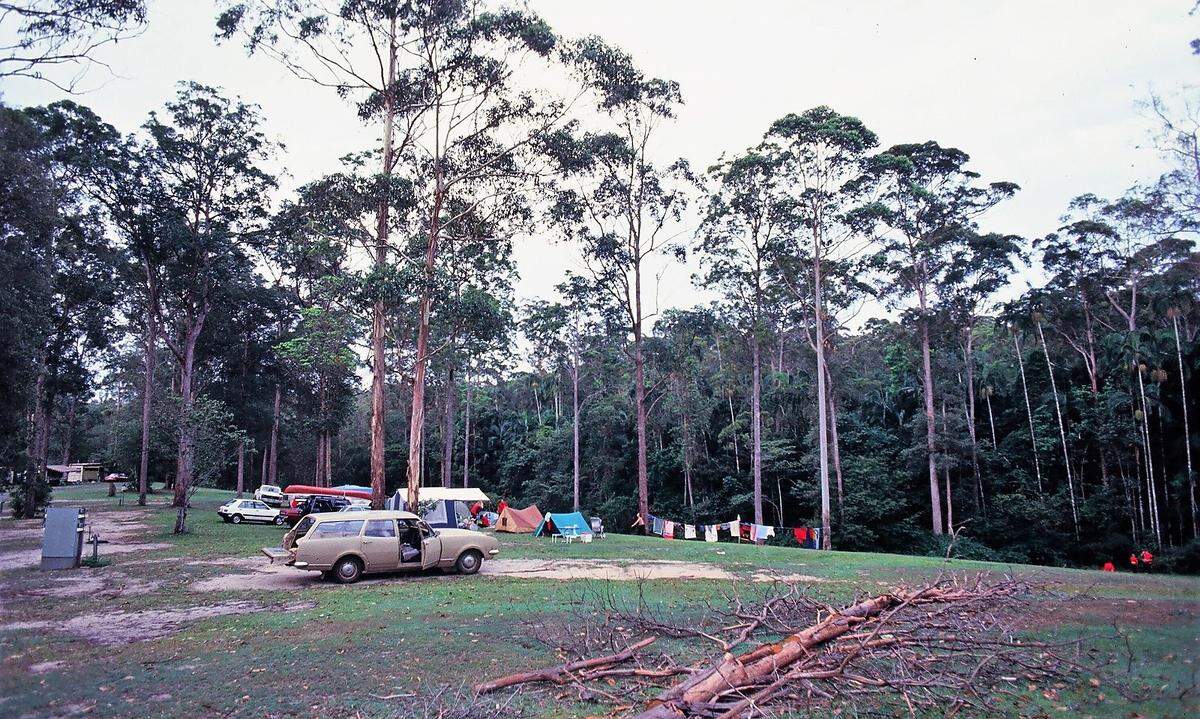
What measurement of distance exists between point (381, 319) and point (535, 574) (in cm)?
940

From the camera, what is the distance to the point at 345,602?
10523mm

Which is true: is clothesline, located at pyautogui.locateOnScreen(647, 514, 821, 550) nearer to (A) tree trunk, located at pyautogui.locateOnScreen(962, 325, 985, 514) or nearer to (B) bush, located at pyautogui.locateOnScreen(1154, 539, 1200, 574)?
(A) tree trunk, located at pyautogui.locateOnScreen(962, 325, 985, 514)

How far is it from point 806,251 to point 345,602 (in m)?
24.1

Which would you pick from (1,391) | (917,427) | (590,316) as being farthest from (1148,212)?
(1,391)

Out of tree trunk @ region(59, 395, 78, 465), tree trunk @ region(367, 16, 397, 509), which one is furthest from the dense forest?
tree trunk @ region(59, 395, 78, 465)

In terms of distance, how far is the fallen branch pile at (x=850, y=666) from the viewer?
204 inches

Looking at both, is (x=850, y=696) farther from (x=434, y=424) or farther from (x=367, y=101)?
(x=434, y=424)

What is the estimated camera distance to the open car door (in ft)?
43.8

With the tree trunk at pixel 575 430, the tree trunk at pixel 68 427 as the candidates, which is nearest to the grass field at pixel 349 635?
the tree trunk at pixel 575 430

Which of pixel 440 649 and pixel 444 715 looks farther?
pixel 440 649

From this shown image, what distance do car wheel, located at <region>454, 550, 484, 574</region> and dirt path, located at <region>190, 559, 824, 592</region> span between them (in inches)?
10.2

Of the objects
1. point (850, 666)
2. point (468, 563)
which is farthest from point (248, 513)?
point (850, 666)

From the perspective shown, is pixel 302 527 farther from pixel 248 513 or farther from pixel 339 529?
pixel 248 513

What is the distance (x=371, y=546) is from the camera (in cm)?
1273
